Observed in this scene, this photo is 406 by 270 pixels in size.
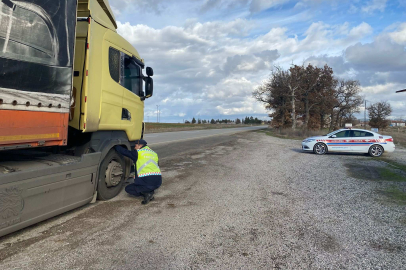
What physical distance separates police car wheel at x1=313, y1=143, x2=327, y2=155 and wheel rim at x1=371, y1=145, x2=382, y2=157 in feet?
7.49

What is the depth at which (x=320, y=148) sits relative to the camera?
15695 mm

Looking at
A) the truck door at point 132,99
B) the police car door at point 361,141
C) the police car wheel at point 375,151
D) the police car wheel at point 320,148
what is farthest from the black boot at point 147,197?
the police car wheel at point 375,151

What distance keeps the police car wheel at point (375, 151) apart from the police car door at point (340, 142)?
987mm

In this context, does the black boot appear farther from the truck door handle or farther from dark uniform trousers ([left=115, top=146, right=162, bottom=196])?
the truck door handle

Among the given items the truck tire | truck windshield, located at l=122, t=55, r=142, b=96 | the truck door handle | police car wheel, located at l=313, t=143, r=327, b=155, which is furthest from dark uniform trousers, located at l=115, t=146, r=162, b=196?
police car wheel, located at l=313, t=143, r=327, b=155

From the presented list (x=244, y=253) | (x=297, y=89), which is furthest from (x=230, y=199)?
(x=297, y=89)

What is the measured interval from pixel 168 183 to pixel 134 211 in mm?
2521

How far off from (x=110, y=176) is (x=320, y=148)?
42.6 feet

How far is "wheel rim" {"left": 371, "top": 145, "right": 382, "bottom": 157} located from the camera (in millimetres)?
14664

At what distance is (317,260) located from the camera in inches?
141

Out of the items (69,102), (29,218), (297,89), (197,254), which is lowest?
(197,254)

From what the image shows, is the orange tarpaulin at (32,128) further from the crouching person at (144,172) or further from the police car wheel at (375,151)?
the police car wheel at (375,151)

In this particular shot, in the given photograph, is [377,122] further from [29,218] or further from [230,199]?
[29,218]

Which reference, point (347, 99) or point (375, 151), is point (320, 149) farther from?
point (347, 99)
